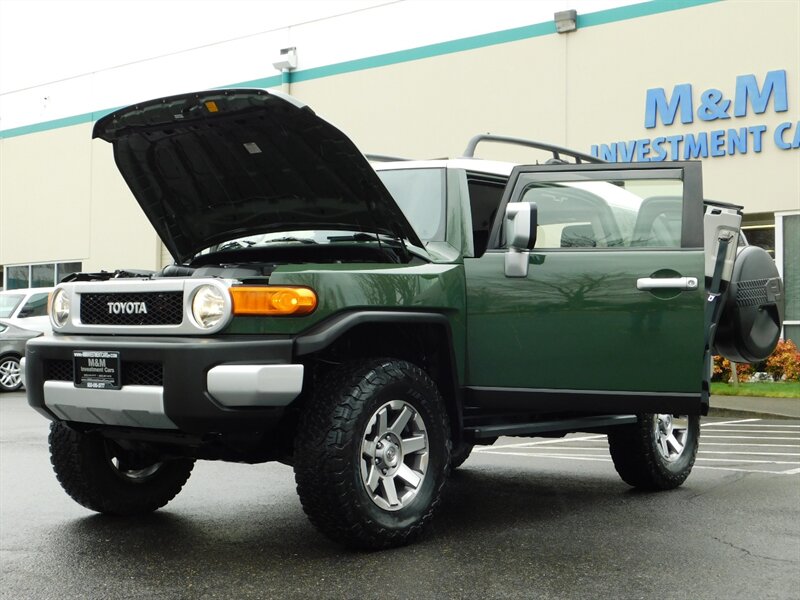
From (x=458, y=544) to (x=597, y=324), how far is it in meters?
1.35

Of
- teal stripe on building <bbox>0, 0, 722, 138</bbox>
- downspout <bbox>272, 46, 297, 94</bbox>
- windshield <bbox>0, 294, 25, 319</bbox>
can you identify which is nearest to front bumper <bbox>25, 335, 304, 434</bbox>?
teal stripe on building <bbox>0, 0, 722, 138</bbox>

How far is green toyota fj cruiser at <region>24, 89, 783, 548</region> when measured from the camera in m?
4.78

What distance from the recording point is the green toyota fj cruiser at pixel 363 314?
15.7 feet

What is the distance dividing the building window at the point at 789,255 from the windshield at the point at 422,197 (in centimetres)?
1251

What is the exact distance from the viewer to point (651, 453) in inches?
267

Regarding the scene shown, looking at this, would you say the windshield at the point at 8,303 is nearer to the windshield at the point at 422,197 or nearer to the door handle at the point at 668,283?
the windshield at the point at 422,197

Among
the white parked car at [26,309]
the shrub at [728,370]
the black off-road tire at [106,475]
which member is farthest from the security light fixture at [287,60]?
the black off-road tire at [106,475]

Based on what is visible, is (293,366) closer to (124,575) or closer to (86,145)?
(124,575)

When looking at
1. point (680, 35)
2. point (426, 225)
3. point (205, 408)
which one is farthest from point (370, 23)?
point (205, 408)

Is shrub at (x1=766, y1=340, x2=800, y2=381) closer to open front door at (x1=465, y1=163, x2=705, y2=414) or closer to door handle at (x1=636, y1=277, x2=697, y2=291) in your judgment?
open front door at (x1=465, y1=163, x2=705, y2=414)

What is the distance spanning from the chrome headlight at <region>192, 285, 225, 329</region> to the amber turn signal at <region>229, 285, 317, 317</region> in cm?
8

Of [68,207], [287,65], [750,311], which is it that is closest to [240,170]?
[750,311]

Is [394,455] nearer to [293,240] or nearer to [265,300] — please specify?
[265,300]

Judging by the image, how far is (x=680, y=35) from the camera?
18.1 m
